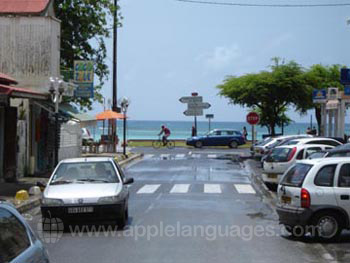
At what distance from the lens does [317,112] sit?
191 ft

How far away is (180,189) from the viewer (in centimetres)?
2305

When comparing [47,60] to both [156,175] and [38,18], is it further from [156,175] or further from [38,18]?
[156,175]

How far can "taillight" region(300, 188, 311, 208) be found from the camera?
1212cm

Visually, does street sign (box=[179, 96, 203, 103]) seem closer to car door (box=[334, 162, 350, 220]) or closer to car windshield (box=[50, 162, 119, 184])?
car windshield (box=[50, 162, 119, 184])

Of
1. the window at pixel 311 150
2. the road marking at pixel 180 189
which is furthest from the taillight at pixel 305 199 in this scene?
the window at pixel 311 150

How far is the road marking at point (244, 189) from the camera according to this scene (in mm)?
22513

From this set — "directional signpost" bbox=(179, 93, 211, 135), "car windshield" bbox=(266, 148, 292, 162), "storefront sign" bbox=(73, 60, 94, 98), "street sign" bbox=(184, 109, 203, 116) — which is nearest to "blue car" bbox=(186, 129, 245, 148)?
"street sign" bbox=(184, 109, 203, 116)

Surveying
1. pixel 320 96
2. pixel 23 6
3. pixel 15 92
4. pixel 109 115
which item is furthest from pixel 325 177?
pixel 109 115

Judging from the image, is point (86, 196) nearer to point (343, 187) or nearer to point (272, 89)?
point (343, 187)

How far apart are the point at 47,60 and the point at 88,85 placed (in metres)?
5.96

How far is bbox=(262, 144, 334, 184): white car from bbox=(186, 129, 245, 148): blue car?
102ft

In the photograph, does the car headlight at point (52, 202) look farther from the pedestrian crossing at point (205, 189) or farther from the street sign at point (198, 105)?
the street sign at point (198, 105)

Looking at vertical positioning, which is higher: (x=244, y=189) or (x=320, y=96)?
(x=320, y=96)

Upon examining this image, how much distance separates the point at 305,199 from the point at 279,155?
34.0 ft
